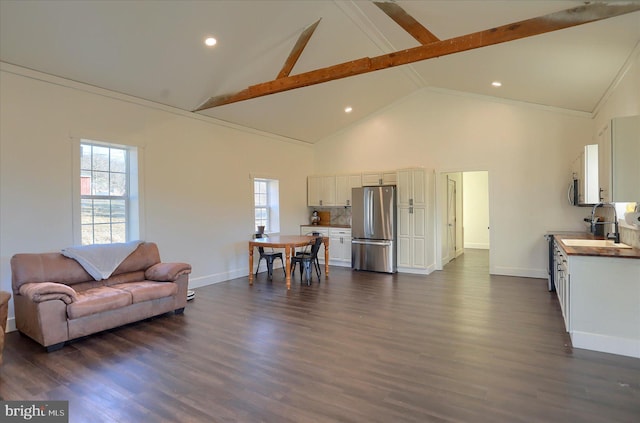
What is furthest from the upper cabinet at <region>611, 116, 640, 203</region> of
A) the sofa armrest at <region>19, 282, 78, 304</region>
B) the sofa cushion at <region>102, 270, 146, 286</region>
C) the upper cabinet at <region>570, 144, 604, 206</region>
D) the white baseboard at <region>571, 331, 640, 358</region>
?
the sofa cushion at <region>102, 270, 146, 286</region>

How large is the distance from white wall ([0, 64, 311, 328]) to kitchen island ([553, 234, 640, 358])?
5.15m

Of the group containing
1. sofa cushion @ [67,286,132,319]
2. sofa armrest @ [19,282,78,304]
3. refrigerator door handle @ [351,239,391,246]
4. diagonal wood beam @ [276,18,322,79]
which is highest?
diagonal wood beam @ [276,18,322,79]

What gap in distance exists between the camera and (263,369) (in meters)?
2.89

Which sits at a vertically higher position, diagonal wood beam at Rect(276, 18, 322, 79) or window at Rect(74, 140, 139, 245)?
diagonal wood beam at Rect(276, 18, 322, 79)

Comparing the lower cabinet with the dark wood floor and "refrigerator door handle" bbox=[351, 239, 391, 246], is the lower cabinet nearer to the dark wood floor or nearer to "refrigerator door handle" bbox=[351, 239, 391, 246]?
"refrigerator door handle" bbox=[351, 239, 391, 246]

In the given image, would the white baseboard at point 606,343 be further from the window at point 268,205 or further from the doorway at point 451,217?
the window at point 268,205

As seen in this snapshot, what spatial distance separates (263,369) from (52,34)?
12.9 ft

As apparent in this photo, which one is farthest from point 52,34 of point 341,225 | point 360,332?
point 341,225

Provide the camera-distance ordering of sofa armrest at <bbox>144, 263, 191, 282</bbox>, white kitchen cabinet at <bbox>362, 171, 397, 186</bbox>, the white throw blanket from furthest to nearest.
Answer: white kitchen cabinet at <bbox>362, 171, 397, 186</bbox>
sofa armrest at <bbox>144, 263, 191, 282</bbox>
the white throw blanket

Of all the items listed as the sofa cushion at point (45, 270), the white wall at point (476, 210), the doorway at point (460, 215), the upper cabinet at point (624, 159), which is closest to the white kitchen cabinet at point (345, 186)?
the doorway at point (460, 215)

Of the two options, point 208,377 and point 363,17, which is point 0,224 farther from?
point 363,17

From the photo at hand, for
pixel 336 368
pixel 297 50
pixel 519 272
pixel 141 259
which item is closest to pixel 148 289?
pixel 141 259

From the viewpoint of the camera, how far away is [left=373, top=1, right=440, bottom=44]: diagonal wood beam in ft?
13.4

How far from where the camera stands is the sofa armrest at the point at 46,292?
3.27 metres
